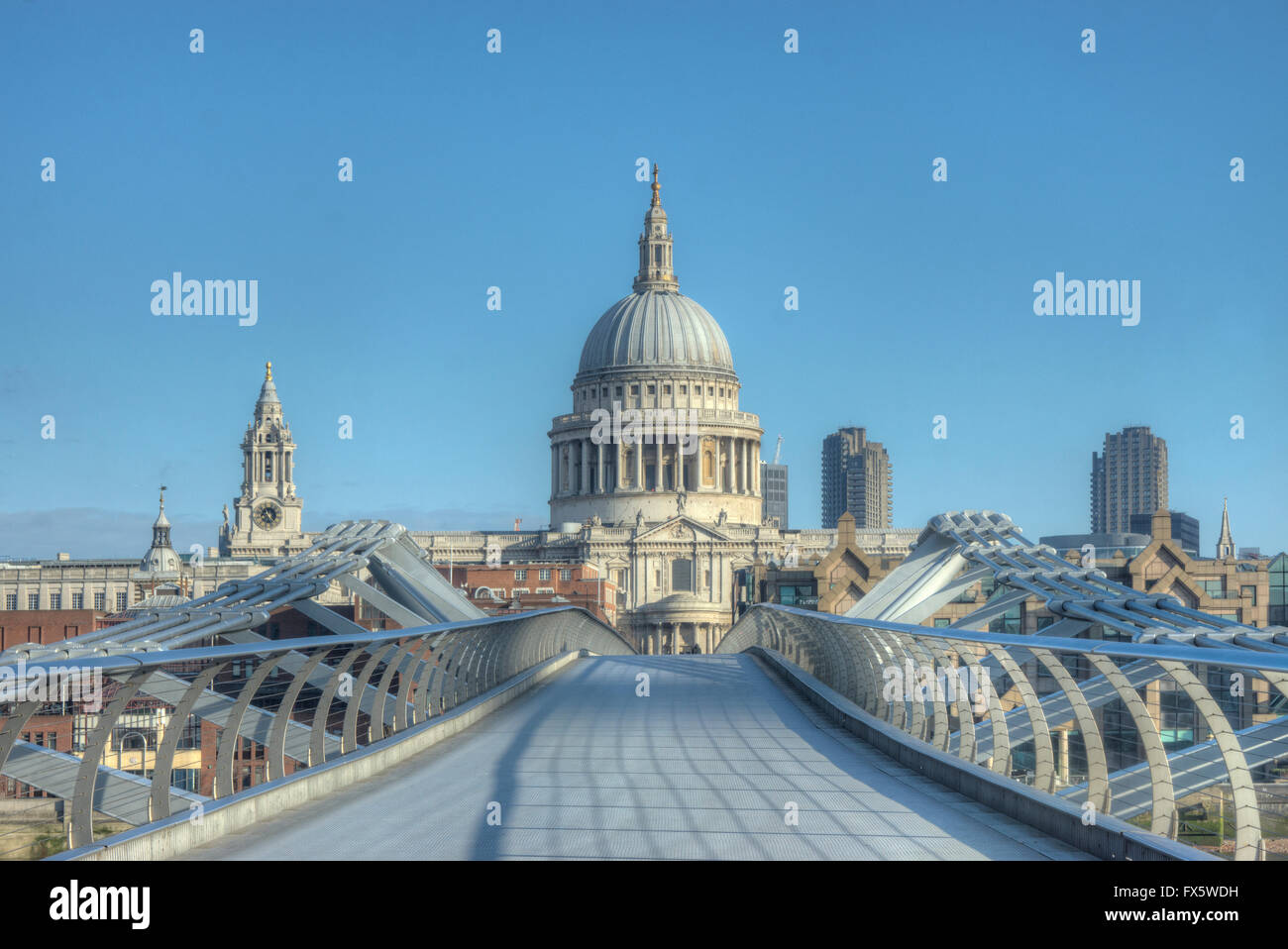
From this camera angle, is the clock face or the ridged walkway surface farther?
the clock face

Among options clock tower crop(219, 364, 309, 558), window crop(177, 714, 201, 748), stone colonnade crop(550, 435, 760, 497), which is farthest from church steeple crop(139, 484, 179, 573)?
window crop(177, 714, 201, 748)

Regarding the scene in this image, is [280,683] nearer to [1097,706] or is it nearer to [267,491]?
[1097,706]

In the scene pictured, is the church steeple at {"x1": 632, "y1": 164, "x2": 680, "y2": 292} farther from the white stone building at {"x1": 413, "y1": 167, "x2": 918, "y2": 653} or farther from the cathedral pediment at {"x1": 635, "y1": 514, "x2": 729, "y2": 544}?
the cathedral pediment at {"x1": 635, "y1": 514, "x2": 729, "y2": 544}

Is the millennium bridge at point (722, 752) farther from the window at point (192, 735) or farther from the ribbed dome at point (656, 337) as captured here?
the ribbed dome at point (656, 337)

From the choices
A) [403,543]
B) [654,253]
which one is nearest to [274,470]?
[654,253]

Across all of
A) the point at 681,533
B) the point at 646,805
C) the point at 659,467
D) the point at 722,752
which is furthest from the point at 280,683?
the point at 659,467
